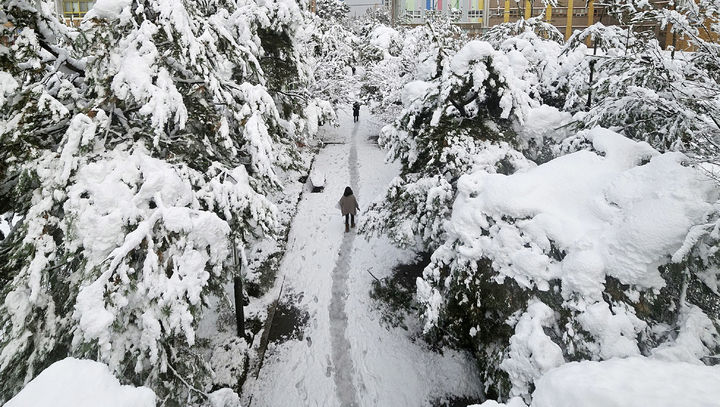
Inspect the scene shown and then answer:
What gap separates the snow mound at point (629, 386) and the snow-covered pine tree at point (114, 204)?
3587 millimetres

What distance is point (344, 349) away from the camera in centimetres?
775

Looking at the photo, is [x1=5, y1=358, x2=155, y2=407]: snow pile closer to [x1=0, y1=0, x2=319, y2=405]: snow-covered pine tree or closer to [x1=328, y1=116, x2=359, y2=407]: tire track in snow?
[x1=0, y1=0, x2=319, y2=405]: snow-covered pine tree

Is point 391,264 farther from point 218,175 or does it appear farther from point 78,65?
point 78,65

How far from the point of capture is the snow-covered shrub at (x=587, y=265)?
3.62 metres

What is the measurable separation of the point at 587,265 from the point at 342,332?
555cm

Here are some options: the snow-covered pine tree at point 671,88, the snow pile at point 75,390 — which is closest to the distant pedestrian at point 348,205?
the snow-covered pine tree at point 671,88

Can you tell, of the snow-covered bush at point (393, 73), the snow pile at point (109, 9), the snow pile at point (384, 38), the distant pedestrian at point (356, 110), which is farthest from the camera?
the snow pile at point (384, 38)

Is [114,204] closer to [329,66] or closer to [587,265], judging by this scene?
[587,265]

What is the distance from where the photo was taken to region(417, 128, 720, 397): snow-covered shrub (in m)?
3.62

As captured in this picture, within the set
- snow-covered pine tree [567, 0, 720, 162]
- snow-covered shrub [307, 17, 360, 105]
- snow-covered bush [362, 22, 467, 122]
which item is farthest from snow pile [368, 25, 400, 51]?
snow-covered pine tree [567, 0, 720, 162]

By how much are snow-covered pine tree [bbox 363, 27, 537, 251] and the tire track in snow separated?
7.80 feet

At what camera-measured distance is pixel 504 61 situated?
7.15m

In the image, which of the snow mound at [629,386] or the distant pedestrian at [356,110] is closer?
the snow mound at [629,386]

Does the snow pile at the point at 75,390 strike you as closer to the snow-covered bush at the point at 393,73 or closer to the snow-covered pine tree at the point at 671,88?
the snow-covered pine tree at the point at 671,88
